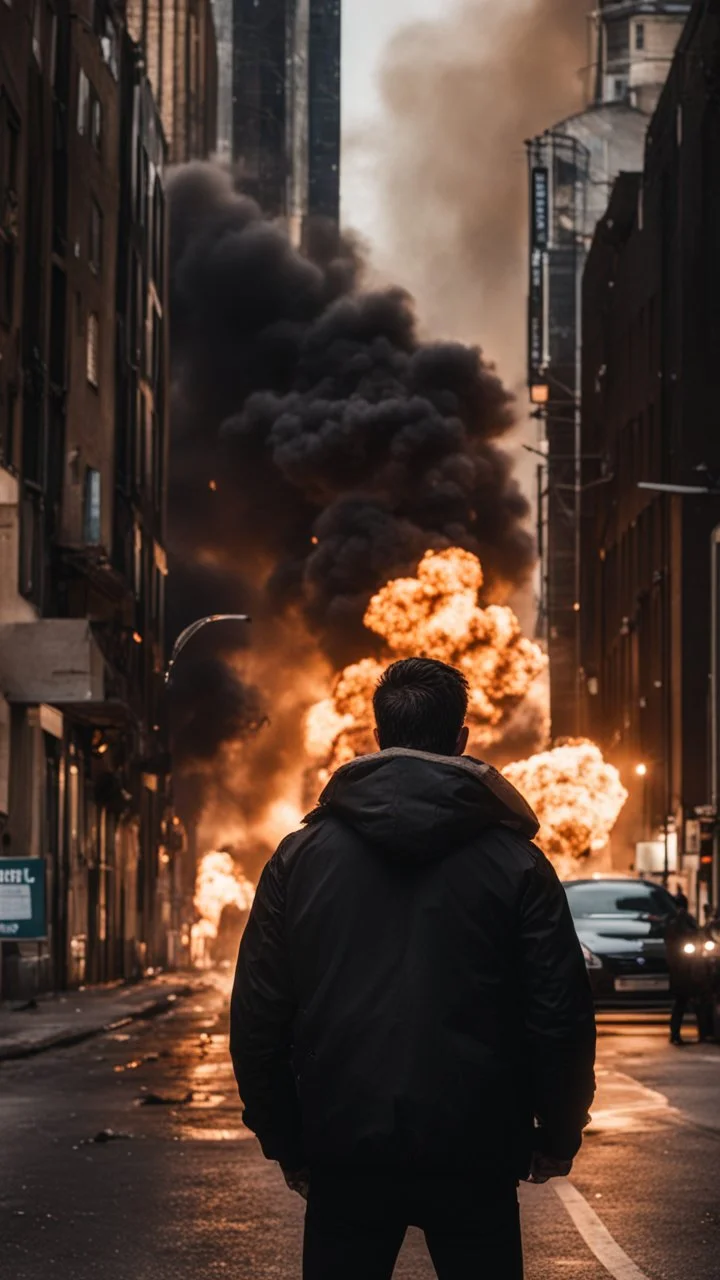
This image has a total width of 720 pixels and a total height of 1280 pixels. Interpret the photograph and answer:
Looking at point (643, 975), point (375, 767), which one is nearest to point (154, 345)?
point (643, 975)

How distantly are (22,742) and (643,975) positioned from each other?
20.2 metres

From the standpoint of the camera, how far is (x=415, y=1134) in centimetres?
436

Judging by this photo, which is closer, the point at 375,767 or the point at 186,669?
the point at 375,767

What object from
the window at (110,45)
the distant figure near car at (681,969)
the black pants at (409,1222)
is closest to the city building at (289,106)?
the window at (110,45)

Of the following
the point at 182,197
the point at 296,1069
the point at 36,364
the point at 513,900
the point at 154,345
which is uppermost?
the point at 182,197

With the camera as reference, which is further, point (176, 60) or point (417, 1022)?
point (176, 60)

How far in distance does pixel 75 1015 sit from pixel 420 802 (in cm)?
2994

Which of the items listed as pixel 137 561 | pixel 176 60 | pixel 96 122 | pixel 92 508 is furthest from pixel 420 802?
pixel 176 60

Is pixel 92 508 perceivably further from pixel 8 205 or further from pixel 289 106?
pixel 289 106

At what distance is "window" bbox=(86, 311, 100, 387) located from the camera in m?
52.3

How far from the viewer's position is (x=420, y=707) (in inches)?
186

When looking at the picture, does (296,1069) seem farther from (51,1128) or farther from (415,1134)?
(51,1128)

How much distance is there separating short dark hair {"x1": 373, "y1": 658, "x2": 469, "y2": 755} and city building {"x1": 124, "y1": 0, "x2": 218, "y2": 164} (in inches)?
4783

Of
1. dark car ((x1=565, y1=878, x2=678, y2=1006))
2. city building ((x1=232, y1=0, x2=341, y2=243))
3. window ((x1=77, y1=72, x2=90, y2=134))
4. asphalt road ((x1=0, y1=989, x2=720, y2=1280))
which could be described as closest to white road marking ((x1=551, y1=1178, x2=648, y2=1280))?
asphalt road ((x1=0, y1=989, x2=720, y2=1280))
